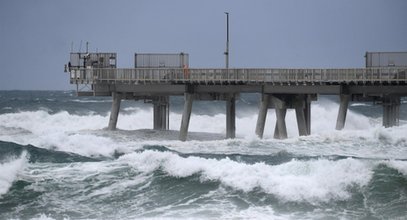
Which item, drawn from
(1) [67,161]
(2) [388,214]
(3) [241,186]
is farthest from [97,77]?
(2) [388,214]

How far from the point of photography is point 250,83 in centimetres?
5819

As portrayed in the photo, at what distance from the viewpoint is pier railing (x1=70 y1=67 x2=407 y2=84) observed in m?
56.3

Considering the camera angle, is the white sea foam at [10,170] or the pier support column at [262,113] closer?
the white sea foam at [10,170]

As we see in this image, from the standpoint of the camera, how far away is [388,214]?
3259 cm

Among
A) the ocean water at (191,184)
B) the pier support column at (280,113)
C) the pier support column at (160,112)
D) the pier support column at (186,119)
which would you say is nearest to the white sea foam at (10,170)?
the ocean water at (191,184)

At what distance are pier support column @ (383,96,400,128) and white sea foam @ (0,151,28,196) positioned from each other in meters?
30.3

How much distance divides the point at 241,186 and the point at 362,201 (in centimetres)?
483

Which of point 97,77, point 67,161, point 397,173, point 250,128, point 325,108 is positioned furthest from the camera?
point 325,108

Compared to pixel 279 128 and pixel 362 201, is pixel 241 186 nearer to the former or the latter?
pixel 362 201

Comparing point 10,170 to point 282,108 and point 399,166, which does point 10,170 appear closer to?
point 399,166

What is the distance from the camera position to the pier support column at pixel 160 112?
6838cm

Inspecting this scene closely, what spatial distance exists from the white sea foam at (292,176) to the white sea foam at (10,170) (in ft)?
18.7

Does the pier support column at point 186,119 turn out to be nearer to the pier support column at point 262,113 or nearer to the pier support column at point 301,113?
the pier support column at point 262,113

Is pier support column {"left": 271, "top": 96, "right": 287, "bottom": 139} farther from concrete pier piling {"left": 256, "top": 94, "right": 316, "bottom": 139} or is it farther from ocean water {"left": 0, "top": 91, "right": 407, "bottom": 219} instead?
ocean water {"left": 0, "top": 91, "right": 407, "bottom": 219}
